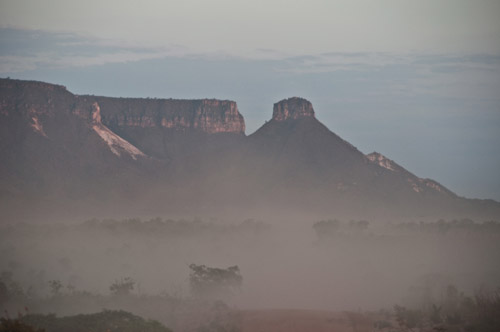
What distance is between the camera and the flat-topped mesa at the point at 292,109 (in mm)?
195625

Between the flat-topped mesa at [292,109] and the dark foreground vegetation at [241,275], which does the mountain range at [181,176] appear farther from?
the dark foreground vegetation at [241,275]

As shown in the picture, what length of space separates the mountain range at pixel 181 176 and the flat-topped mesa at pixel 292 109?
25.7 ft

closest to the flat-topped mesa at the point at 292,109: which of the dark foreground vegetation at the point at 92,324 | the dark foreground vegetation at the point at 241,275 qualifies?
the dark foreground vegetation at the point at 241,275

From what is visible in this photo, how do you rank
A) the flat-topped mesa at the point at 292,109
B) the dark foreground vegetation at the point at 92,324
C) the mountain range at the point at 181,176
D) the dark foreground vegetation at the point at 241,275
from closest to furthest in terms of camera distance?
the dark foreground vegetation at the point at 92,324 → the dark foreground vegetation at the point at 241,275 → the mountain range at the point at 181,176 → the flat-topped mesa at the point at 292,109

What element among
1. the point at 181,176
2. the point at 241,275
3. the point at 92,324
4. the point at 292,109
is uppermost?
the point at 292,109

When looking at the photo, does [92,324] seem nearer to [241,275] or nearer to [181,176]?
[241,275]

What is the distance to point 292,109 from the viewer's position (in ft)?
643

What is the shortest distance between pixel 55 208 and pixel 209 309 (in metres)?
86.4

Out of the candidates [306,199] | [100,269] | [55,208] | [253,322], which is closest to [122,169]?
[55,208]

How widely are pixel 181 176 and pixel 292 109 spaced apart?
38169mm

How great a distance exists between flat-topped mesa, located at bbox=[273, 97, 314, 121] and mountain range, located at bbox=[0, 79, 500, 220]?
7.84m

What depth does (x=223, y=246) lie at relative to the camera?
113750 mm

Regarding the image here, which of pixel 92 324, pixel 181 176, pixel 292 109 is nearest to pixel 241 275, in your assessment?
pixel 92 324

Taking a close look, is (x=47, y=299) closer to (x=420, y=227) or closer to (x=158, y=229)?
(x=158, y=229)
